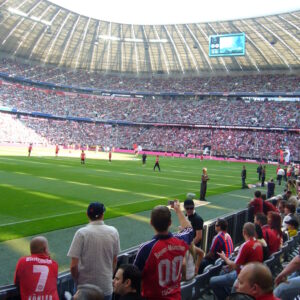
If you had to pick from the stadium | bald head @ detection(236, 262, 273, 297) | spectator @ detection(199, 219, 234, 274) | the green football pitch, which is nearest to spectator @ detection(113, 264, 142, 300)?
bald head @ detection(236, 262, 273, 297)

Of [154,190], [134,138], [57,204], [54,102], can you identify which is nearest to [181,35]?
[134,138]

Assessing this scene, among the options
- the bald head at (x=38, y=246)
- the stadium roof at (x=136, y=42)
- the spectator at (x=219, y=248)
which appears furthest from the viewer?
the stadium roof at (x=136, y=42)

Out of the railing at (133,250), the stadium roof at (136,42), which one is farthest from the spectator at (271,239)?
the stadium roof at (136,42)

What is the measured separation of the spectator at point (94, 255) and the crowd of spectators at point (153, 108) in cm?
6694

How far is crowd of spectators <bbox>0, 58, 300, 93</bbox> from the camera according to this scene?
73875mm

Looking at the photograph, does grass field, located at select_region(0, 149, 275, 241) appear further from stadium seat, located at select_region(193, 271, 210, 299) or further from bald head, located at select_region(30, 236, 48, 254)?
stadium seat, located at select_region(193, 271, 210, 299)

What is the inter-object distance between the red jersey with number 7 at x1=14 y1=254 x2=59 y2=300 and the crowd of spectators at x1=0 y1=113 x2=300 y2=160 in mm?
61286

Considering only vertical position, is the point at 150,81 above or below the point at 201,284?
above

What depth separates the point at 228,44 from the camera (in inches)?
1876

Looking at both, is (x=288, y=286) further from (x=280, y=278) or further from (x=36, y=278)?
(x=36, y=278)

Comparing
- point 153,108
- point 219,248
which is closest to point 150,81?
point 153,108

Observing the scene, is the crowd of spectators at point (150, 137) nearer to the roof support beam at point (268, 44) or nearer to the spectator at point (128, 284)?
the roof support beam at point (268, 44)

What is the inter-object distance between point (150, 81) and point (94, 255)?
8510cm

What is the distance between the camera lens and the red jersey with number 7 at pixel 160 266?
4098 mm
